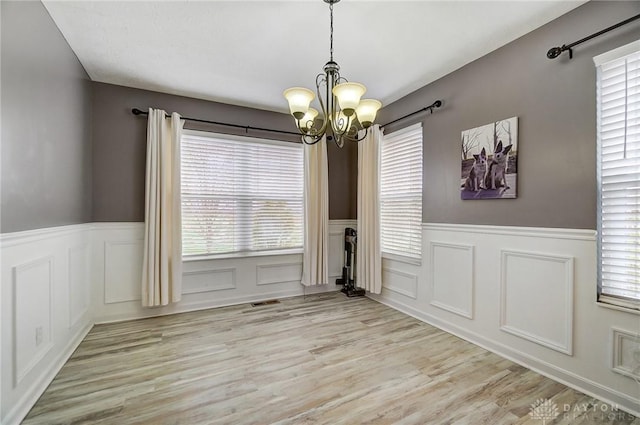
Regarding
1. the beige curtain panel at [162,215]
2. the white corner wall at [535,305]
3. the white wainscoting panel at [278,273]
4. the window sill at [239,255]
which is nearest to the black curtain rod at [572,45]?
the white corner wall at [535,305]

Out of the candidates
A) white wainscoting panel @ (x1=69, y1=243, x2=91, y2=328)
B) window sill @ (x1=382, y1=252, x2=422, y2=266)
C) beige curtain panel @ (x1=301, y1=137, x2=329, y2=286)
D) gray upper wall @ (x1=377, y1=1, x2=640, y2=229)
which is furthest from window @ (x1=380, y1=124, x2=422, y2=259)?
white wainscoting panel @ (x1=69, y1=243, x2=91, y2=328)

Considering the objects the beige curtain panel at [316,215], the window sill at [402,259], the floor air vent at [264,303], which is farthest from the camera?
the beige curtain panel at [316,215]

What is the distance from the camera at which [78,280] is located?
2.77 meters

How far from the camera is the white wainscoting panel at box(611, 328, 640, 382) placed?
5.96 ft

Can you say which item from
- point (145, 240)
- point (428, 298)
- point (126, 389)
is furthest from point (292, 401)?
point (145, 240)

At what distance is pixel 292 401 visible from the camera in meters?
1.93

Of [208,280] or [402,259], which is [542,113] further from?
[208,280]

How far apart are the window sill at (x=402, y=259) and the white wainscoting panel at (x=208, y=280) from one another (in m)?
2.00

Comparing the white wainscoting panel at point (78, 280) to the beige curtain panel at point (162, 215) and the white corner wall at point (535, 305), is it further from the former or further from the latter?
the white corner wall at point (535, 305)

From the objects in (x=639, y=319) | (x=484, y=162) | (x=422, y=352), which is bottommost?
(x=422, y=352)

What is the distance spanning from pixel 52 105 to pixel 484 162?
351cm

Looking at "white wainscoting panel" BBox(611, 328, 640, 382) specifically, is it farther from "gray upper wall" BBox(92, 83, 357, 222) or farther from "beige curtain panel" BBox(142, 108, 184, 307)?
"gray upper wall" BBox(92, 83, 357, 222)

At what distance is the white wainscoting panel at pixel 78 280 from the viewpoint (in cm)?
258

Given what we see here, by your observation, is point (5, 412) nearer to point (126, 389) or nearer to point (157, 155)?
point (126, 389)
